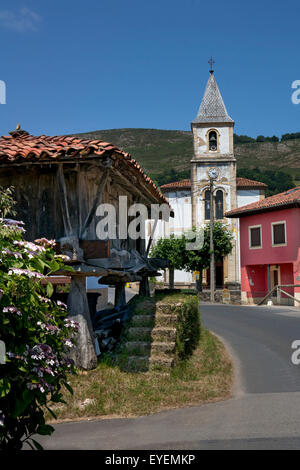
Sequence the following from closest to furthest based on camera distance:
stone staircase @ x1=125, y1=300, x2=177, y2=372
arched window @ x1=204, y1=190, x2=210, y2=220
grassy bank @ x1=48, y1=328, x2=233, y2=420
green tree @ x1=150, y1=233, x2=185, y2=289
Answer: grassy bank @ x1=48, y1=328, x2=233, y2=420, stone staircase @ x1=125, y1=300, x2=177, y2=372, green tree @ x1=150, y1=233, x2=185, y2=289, arched window @ x1=204, y1=190, x2=210, y2=220

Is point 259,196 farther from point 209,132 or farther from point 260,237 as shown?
point 260,237

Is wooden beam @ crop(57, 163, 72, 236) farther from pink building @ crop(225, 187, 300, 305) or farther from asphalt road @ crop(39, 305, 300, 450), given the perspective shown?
pink building @ crop(225, 187, 300, 305)

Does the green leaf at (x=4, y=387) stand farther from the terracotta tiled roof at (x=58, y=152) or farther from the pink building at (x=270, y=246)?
the pink building at (x=270, y=246)

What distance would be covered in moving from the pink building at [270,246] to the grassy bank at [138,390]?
19.2m

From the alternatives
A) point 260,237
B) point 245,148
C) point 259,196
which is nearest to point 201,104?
point 259,196

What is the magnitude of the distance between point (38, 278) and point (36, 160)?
459 cm

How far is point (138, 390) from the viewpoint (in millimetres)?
7414

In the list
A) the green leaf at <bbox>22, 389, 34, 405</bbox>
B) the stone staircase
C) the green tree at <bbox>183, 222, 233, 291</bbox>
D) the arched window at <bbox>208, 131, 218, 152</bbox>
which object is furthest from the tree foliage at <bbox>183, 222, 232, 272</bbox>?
the green leaf at <bbox>22, 389, 34, 405</bbox>

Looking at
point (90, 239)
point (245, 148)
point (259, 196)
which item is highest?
point (245, 148)

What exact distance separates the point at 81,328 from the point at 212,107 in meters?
38.1

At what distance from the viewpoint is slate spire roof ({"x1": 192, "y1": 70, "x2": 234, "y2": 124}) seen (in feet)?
138
